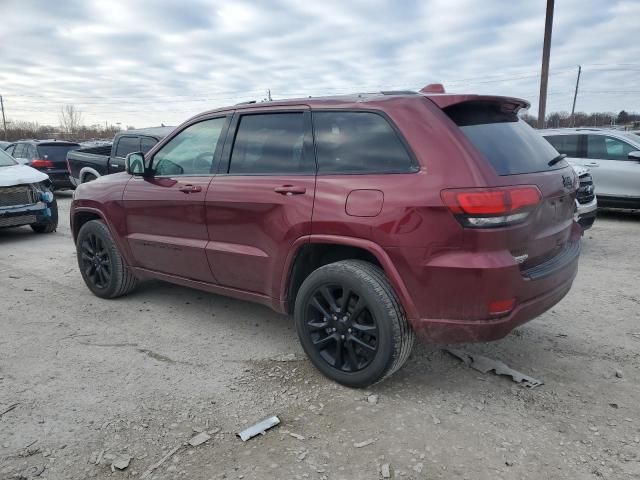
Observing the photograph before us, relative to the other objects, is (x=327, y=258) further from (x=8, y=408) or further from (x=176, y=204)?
(x=8, y=408)

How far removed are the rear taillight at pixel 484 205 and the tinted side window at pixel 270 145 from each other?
102cm

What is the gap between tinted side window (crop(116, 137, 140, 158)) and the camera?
10047mm

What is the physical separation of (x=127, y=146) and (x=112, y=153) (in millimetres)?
668

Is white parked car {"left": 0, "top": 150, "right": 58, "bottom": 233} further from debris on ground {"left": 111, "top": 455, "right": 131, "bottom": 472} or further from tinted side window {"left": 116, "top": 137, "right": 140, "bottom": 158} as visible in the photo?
debris on ground {"left": 111, "top": 455, "right": 131, "bottom": 472}

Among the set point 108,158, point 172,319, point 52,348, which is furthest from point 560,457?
point 108,158

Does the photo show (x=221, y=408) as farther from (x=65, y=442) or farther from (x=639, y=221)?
(x=639, y=221)

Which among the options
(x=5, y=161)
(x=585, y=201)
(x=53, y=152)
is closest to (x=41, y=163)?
(x=53, y=152)

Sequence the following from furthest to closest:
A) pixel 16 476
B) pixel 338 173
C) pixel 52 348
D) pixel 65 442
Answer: pixel 52 348 → pixel 338 173 → pixel 65 442 → pixel 16 476

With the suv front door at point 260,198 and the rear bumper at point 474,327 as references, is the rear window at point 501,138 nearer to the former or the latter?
the rear bumper at point 474,327

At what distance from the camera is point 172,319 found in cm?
455

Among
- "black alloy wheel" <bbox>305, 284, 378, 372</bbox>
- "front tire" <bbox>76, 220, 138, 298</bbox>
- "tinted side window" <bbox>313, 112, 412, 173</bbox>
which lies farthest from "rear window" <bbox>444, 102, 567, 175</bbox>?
"front tire" <bbox>76, 220, 138, 298</bbox>

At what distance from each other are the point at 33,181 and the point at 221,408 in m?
6.88

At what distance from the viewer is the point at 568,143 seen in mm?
9906

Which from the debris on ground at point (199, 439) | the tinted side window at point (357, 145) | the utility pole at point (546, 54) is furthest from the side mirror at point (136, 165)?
the utility pole at point (546, 54)
